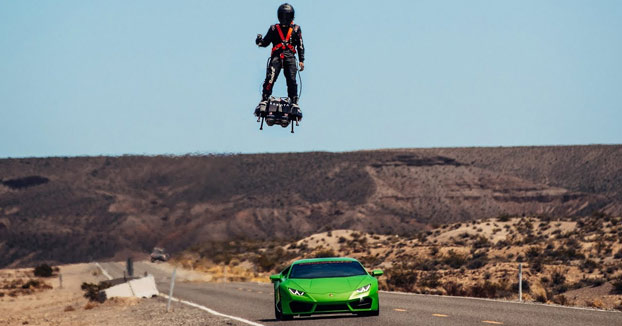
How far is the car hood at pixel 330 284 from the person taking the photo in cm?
2170

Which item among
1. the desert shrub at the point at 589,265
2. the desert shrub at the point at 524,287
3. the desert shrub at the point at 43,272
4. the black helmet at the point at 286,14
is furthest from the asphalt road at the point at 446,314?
the desert shrub at the point at 43,272

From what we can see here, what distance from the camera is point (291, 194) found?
474ft

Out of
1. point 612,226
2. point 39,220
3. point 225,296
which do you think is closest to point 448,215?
point 39,220

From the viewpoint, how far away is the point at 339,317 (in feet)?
77.3

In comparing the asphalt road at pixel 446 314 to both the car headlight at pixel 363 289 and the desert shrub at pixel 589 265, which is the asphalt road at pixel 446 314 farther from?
the desert shrub at pixel 589 265

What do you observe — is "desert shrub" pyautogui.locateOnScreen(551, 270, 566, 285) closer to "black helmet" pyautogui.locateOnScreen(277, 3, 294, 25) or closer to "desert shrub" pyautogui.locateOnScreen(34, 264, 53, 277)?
"black helmet" pyautogui.locateOnScreen(277, 3, 294, 25)

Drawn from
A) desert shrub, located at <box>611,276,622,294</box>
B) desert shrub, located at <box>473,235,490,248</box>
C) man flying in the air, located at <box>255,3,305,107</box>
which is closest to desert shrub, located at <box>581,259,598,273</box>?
desert shrub, located at <box>611,276,622,294</box>

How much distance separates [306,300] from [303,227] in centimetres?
11295

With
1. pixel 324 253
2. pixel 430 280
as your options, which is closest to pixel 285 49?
pixel 430 280

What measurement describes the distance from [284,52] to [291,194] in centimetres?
12527

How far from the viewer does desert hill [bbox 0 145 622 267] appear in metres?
127

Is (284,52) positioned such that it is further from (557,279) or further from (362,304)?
(557,279)

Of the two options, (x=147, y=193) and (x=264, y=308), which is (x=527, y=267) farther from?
(x=147, y=193)

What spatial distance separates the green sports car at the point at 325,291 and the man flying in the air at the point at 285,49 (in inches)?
172
